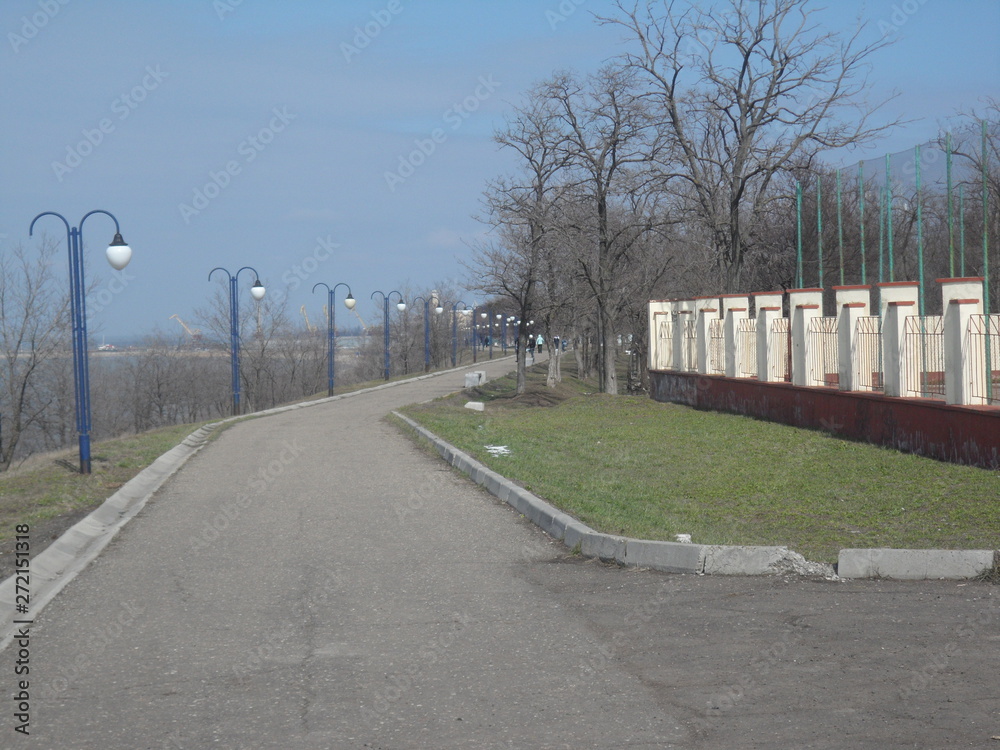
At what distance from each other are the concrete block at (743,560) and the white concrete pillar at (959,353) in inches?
248

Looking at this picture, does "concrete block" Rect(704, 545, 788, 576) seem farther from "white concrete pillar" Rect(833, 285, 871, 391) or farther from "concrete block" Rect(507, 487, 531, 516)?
"white concrete pillar" Rect(833, 285, 871, 391)

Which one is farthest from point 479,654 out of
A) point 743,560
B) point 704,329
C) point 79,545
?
point 704,329

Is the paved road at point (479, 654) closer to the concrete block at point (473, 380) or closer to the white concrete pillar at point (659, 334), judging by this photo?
the white concrete pillar at point (659, 334)

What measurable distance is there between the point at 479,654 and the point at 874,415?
10904 millimetres

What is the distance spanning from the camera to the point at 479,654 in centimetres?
526

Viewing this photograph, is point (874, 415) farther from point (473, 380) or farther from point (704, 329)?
point (473, 380)

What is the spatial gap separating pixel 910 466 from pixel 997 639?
702 centimetres

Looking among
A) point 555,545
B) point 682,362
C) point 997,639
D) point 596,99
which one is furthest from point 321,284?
point 997,639

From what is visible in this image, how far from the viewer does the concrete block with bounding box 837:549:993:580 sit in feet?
21.6

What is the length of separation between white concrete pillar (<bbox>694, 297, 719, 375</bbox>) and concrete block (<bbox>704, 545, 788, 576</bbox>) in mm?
16523

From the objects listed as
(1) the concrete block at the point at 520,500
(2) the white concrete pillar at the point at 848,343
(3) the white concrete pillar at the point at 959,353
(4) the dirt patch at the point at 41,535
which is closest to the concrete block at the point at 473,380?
(2) the white concrete pillar at the point at 848,343

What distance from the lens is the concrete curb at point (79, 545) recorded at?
6.50 m

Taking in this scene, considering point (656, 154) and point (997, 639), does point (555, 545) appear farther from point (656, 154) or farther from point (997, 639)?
point (656, 154)

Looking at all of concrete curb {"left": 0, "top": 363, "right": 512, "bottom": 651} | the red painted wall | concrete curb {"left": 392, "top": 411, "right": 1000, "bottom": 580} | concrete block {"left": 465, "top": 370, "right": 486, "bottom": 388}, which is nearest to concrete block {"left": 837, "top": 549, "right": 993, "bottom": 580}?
concrete curb {"left": 392, "top": 411, "right": 1000, "bottom": 580}
